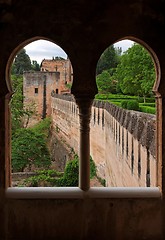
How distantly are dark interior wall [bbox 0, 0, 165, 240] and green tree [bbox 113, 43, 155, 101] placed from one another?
15.6 meters

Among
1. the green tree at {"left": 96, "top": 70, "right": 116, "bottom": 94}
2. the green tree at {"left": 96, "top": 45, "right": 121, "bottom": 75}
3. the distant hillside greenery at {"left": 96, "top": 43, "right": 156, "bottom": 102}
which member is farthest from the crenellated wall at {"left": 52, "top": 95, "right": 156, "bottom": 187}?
the green tree at {"left": 96, "top": 45, "right": 121, "bottom": 75}

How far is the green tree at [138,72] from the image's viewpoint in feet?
65.5

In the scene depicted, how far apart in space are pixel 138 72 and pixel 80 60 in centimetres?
1763

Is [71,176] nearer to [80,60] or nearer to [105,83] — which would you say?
[80,60]

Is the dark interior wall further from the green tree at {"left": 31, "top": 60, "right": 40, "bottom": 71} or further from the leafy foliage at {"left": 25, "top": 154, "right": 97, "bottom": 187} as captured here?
the green tree at {"left": 31, "top": 60, "right": 40, "bottom": 71}

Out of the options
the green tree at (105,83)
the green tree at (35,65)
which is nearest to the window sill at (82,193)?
the green tree at (105,83)

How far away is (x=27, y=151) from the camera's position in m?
20.6

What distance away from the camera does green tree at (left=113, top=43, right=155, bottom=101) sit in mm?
19953

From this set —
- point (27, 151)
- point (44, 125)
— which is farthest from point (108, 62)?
point (27, 151)

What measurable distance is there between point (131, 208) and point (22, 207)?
1.23m

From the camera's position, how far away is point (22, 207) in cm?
400

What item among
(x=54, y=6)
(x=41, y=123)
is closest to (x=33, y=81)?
(x=41, y=123)

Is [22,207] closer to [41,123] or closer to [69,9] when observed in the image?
[69,9]

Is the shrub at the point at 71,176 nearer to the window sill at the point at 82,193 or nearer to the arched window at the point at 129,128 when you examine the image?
the arched window at the point at 129,128
